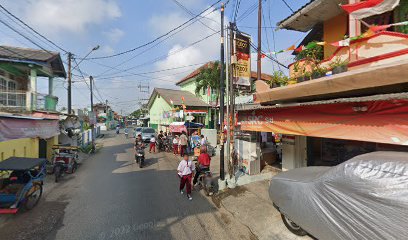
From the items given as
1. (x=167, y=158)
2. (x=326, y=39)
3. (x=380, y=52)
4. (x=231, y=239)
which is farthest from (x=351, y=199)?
(x=167, y=158)

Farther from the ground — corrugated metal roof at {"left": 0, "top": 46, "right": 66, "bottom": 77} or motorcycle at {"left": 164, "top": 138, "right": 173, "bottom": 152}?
corrugated metal roof at {"left": 0, "top": 46, "right": 66, "bottom": 77}

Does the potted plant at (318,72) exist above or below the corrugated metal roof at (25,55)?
below

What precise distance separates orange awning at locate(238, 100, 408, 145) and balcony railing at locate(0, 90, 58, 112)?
467 inches

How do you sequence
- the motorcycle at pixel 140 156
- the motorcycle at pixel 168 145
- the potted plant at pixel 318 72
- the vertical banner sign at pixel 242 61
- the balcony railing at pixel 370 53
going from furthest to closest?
the motorcycle at pixel 168 145 → the motorcycle at pixel 140 156 → the vertical banner sign at pixel 242 61 → the potted plant at pixel 318 72 → the balcony railing at pixel 370 53

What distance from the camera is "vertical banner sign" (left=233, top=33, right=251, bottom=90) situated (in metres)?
7.90

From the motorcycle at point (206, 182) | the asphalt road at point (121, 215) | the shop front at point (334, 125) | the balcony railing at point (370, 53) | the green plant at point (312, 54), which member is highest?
the green plant at point (312, 54)

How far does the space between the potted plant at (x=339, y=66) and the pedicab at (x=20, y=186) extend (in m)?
9.04

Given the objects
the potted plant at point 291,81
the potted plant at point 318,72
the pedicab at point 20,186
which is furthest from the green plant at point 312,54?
the pedicab at point 20,186

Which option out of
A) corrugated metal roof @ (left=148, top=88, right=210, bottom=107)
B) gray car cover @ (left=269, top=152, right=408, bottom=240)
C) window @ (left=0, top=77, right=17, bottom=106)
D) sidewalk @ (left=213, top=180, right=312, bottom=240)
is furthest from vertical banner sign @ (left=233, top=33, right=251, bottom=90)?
corrugated metal roof @ (left=148, top=88, right=210, bottom=107)

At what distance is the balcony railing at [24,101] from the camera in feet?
33.7

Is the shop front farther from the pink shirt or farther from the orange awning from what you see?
the pink shirt

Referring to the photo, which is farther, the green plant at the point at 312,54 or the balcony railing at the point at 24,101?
the balcony railing at the point at 24,101

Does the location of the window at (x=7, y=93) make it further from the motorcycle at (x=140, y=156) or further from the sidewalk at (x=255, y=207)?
the sidewalk at (x=255, y=207)

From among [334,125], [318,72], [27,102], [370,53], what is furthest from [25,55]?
[370,53]
